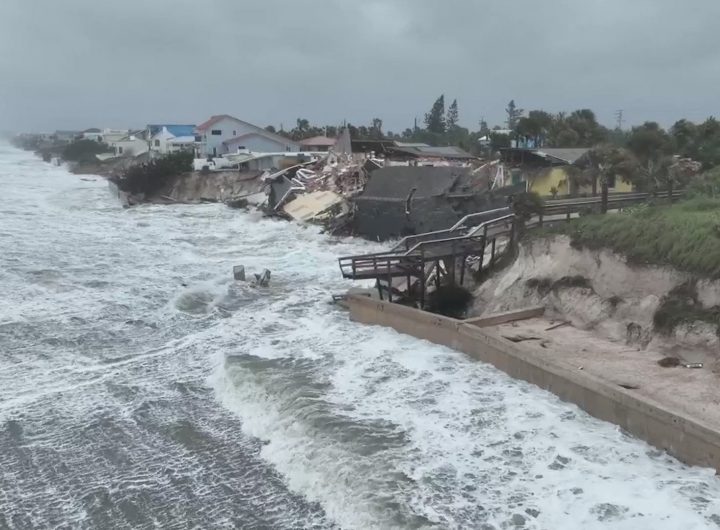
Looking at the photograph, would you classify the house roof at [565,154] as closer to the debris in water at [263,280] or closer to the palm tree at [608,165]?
the palm tree at [608,165]

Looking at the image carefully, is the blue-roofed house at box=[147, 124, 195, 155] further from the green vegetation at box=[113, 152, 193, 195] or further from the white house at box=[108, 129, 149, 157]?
the green vegetation at box=[113, 152, 193, 195]

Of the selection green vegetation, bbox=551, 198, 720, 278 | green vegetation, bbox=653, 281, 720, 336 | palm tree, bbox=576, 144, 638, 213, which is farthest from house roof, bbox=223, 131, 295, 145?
green vegetation, bbox=653, 281, 720, 336

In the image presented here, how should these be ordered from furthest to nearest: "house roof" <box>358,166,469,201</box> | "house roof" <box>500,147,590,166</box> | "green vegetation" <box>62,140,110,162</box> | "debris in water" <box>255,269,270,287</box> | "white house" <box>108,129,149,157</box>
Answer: "green vegetation" <box>62,140,110,162</box>, "white house" <box>108,129,149,157</box>, "house roof" <box>500,147,590,166</box>, "house roof" <box>358,166,469,201</box>, "debris in water" <box>255,269,270,287</box>

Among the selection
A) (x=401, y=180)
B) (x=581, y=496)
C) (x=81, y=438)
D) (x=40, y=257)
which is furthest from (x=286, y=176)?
(x=581, y=496)

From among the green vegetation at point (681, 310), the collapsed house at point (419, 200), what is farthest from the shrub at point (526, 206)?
the collapsed house at point (419, 200)

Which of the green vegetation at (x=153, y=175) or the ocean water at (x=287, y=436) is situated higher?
the green vegetation at (x=153, y=175)

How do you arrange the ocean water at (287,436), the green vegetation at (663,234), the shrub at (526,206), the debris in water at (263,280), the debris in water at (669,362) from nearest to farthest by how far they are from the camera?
the ocean water at (287,436) < the debris in water at (669,362) < the green vegetation at (663,234) < the shrub at (526,206) < the debris in water at (263,280)
